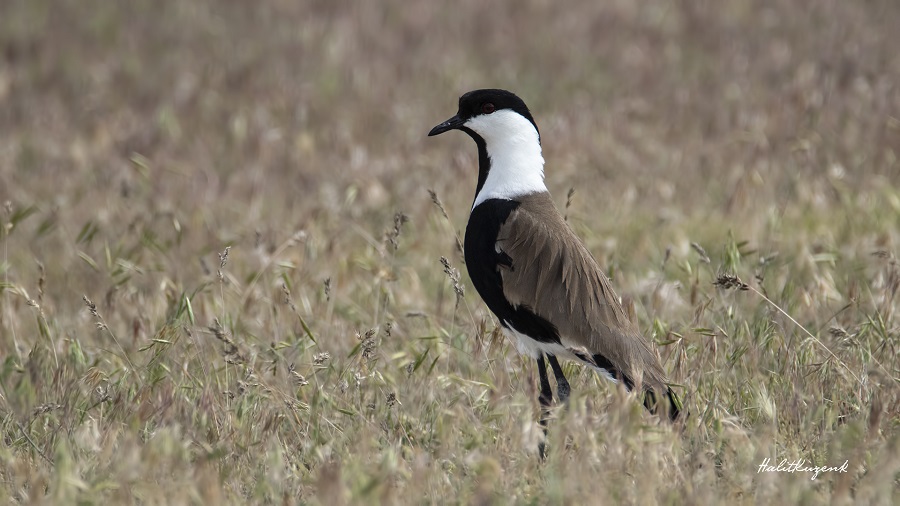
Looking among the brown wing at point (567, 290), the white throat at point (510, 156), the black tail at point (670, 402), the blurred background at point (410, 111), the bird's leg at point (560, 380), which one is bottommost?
the blurred background at point (410, 111)

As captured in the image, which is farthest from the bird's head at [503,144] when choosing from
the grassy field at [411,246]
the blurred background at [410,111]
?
the blurred background at [410,111]

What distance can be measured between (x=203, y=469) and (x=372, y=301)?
9.51ft

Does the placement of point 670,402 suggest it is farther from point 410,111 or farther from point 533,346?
point 410,111

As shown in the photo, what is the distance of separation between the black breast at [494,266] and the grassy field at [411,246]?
179mm

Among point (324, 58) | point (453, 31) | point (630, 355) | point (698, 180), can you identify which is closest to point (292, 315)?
point (630, 355)

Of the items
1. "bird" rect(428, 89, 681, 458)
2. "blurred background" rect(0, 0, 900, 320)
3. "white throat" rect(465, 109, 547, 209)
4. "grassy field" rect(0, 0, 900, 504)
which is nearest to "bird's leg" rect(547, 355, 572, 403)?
"bird" rect(428, 89, 681, 458)

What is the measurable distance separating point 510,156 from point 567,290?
814 mm

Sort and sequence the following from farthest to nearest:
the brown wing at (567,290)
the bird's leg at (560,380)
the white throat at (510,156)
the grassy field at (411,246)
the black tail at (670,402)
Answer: the white throat at (510,156) → the bird's leg at (560,380) → the brown wing at (567,290) → the black tail at (670,402) → the grassy field at (411,246)

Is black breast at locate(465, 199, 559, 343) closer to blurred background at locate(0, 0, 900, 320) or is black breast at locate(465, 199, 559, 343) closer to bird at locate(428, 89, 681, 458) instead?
bird at locate(428, 89, 681, 458)

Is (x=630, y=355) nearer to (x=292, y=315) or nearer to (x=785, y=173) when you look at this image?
(x=292, y=315)

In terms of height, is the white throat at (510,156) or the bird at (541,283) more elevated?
the white throat at (510,156)

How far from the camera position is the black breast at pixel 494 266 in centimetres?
479

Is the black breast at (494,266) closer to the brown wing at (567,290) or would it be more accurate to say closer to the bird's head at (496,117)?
the brown wing at (567,290)

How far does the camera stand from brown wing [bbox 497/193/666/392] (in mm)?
4641
